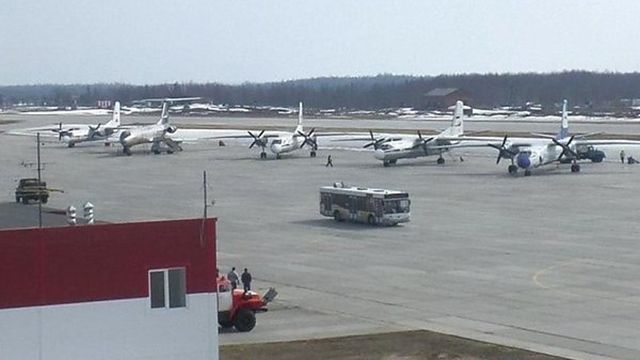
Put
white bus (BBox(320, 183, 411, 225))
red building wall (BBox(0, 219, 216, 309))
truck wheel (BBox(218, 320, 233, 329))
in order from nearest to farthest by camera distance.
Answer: red building wall (BBox(0, 219, 216, 309)), truck wheel (BBox(218, 320, 233, 329)), white bus (BBox(320, 183, 411, 225))

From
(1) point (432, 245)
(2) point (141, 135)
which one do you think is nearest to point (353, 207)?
(1) point (432, 245)

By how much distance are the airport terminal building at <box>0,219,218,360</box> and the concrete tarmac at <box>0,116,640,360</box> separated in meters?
12.1

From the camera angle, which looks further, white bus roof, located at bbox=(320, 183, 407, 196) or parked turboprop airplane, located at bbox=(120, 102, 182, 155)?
parked turboprop airplane, located at bbox=(120, 102, 182, 155)

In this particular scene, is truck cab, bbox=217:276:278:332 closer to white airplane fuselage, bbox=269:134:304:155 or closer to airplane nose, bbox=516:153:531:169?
airplane nose, bbox=516:153:531:169

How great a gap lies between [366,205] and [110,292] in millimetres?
42816

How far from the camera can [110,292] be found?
88.5ft

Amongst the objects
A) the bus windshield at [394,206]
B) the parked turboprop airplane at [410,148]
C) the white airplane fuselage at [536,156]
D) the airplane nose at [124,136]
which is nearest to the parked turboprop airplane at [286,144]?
the parked turboprop airplane at [410,148]

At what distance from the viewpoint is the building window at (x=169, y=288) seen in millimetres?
27781

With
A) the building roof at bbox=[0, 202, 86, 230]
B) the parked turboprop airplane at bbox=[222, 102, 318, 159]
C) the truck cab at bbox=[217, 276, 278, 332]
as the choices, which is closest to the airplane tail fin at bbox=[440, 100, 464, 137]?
the parked turboprop airplane at bbox=[222, 102, 318, 159]

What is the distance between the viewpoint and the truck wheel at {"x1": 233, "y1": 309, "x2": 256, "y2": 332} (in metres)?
40.9

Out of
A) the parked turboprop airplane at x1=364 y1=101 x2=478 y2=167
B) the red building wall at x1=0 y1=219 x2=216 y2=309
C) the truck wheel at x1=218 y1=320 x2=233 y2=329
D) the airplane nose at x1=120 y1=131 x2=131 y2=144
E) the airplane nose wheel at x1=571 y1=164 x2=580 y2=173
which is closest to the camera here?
the red building wall at x1=0 y1=219 x2=216 y2=309

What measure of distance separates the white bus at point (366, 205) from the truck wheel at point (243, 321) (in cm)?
2760

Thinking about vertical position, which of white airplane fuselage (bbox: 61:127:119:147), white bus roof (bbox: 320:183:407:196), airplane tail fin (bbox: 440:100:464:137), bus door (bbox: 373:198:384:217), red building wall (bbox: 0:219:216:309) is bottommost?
white airplane fuselage (bbox: 61:127:119:147)

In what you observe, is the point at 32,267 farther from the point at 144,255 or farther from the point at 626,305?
the point at 626,305
